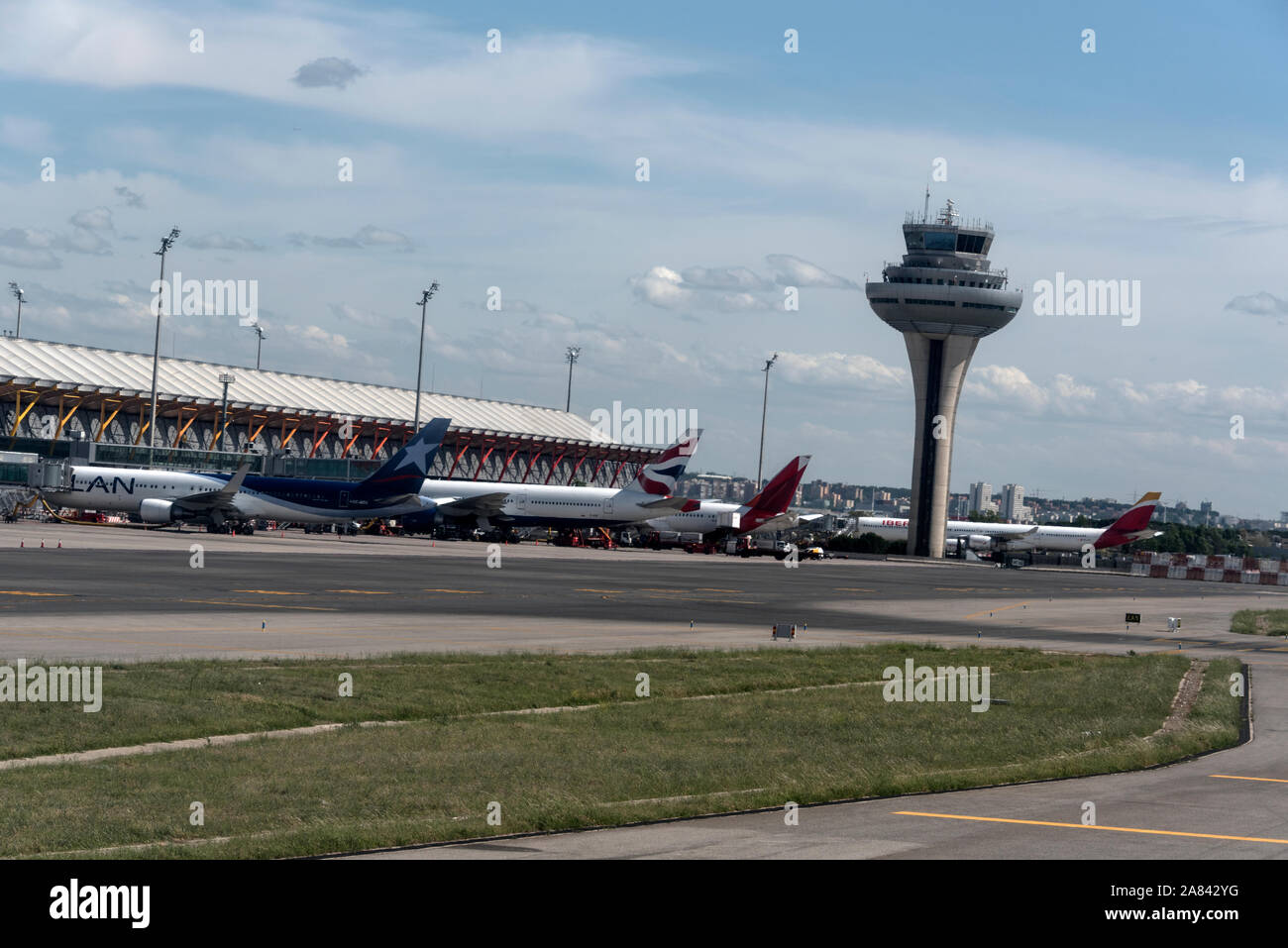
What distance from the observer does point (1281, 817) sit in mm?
13953

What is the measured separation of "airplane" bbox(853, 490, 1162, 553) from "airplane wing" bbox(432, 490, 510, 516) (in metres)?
50.0

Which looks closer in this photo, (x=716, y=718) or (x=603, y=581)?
(x=716, y=718)

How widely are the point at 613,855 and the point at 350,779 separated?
15.8ft

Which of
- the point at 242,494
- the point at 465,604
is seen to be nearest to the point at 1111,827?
the point at 465,604

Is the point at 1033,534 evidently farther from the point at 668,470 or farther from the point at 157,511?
the point at 157,511

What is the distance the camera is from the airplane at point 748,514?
106m

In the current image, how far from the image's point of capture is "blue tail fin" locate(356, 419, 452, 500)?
306ft

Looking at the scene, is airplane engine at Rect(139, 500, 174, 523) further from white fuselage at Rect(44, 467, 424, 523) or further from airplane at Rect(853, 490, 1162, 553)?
airplane at Rect(853, 490, 1162, 553)

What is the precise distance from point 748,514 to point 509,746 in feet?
295

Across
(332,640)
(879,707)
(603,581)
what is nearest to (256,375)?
(603,581)

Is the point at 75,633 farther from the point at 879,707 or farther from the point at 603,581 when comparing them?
the point at 603,581

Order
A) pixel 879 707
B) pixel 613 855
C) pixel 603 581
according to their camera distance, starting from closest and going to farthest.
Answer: pixel 613 855
pixel 879 707
pixel 603 581

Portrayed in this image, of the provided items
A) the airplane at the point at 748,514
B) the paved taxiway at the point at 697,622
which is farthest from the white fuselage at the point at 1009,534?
the paved taxiway at the point at 697,622

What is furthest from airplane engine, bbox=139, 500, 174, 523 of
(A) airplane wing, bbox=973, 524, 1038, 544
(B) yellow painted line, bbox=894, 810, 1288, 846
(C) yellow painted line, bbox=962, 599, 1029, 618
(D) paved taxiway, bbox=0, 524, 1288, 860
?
(A) airplane wing, bbox=973, 524, 1038, 544
